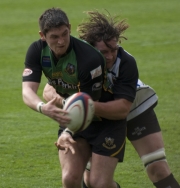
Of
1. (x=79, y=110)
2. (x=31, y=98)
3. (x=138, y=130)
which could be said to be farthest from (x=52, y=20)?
(x=138, y=130)

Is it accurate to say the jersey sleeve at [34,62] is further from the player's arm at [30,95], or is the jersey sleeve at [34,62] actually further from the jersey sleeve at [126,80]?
the jersey sleeve at [126,80]

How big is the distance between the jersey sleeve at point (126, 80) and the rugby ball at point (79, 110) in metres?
0.66

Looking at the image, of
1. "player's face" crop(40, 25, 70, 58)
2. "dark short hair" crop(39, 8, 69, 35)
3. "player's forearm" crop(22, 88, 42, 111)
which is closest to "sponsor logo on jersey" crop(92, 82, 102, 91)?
"player's face" crop(40, 25, 70, 58)

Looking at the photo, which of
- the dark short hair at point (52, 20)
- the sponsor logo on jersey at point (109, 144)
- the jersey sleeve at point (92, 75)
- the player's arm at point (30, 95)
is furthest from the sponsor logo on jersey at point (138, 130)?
the dark short hair at point (52, 20)

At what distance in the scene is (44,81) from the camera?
14211 millimetres

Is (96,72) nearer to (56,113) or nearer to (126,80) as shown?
(126,80)

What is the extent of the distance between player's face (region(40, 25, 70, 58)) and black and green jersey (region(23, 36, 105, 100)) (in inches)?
5.0

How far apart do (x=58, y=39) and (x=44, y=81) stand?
307 inches

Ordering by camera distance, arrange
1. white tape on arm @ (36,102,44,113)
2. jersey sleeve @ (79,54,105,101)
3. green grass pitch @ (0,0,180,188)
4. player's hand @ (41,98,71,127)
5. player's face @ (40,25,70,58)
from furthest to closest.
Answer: green grass pitch @ (0,0,180,188)
jersey sleeve @ (79,54,105,101)
player's face @ (40,25,70,58)
white tape on arm @ (36,102,44,113)
player's hand @ (41,98,71,127)

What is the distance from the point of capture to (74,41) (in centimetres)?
673

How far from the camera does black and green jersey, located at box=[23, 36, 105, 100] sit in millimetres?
6598

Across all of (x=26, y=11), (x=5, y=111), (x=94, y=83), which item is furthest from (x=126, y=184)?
(x=26, y=11)

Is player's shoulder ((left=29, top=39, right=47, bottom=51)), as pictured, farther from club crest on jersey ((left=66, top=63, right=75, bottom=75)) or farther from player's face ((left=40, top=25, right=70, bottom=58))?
club crest on jersey ((left=66, top=63, right=75, bottom=75))

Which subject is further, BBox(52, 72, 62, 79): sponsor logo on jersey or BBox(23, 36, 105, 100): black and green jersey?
BBox(52, 72, 62, 79): sponsor logo on jersey
